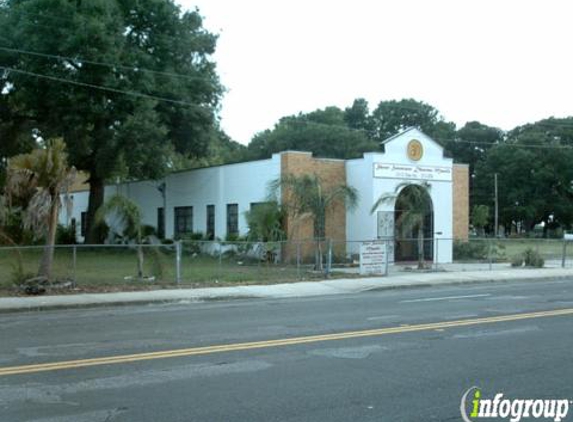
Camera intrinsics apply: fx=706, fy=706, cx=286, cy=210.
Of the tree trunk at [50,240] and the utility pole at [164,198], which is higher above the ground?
the utility pole at [164,198]

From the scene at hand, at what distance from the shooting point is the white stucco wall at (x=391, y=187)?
32.2 metres

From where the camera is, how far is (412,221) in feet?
94.5

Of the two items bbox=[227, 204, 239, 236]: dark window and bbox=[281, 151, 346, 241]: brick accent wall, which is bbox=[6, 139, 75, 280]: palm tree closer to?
bbox=[281, 151, 346, 241]: brick accent wall

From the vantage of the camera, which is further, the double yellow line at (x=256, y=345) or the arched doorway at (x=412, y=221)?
the arched doorway at (x=412, y=221)

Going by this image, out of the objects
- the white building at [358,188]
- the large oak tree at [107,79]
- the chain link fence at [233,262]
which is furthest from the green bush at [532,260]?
the large oak tree at [107,79]

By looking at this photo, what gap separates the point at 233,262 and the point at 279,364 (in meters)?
21.9

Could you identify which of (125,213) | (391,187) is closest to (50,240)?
(125,213)

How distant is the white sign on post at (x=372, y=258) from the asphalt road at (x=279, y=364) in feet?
32.3

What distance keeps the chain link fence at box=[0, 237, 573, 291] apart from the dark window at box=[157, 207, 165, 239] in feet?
13.8

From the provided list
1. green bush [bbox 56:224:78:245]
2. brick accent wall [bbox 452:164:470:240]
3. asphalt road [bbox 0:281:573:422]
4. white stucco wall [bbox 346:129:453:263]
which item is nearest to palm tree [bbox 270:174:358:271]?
white stucco wall [bbox 346:129:453:263]

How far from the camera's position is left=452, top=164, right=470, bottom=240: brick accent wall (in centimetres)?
3656

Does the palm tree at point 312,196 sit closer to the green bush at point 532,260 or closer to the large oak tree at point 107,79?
the green bush at point 532,260

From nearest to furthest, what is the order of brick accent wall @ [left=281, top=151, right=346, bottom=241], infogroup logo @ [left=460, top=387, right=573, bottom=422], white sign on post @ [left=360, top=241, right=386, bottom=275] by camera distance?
infogroup logo @ [left=460, top=387, right=573, bottom=422], white sign on post @ [left=360, top=241, right=386, bottom=275], brick accent wall @ [left=281, top=151, right=346, bottom=241]

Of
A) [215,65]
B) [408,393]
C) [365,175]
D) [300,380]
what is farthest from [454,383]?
[215,65]
